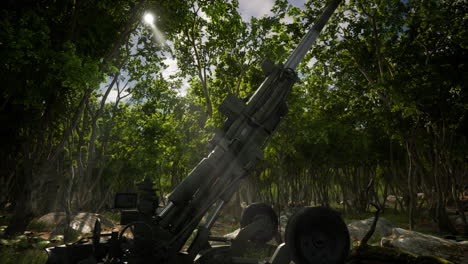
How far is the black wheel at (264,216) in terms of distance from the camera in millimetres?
7566

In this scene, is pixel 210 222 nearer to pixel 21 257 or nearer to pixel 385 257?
pixel 385 257

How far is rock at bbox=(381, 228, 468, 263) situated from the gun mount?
515 centimetres

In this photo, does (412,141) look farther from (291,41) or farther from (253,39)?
(253,39)

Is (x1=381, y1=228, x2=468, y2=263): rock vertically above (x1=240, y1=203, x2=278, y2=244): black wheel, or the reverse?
(x1=240, y1=203, x2=278, y2=244): black wheel

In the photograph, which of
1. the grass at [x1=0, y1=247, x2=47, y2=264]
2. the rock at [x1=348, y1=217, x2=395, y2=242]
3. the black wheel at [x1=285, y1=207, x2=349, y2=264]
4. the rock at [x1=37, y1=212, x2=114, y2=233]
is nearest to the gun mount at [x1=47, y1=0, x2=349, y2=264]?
the black wheel at [x1=285, y1=207, x2=349, y2=264]

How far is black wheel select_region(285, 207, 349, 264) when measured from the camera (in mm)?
4848

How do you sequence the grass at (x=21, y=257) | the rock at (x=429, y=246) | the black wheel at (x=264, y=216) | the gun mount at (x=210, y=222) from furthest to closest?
the rock at (x=429, y=246)
the black wheel at (x=264, y=216)
the grass at (x=21, y=257)
the gun mount at (x=210, y=222)

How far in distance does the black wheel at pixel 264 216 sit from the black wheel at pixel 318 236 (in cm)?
276

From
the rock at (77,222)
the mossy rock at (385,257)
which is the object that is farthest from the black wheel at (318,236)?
the rock at (77,222)

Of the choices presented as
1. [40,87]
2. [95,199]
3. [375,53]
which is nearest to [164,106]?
[40,87]

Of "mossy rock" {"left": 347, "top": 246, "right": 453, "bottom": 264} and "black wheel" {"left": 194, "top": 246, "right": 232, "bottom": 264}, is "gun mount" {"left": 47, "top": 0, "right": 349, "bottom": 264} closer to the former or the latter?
"black wheel" {"left": 194, "top": 246, "right": 232, "bottom": 264}

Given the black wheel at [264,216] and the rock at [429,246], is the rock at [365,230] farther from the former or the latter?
the black wheel at [264,216]

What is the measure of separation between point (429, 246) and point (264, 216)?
18.2 feet

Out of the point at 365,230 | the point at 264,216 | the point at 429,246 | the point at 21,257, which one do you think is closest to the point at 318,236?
the point at 264,216
